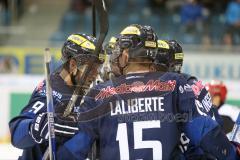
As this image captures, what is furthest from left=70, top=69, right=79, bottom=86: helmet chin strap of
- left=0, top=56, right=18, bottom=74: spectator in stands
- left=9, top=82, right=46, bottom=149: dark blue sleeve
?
left=0, top=56, right=18, bottom=74: spectator in stands

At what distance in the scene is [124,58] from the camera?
2805 millimetres

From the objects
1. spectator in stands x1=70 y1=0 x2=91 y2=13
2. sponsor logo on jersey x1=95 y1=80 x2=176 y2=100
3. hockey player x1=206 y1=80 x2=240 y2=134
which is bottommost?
hockey player x1=206 y1=80 x2=240 y2=134

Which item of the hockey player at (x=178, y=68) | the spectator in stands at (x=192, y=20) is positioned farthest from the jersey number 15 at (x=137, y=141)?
the spectator in stands at (x=192, y=20)

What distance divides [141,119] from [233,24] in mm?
7171

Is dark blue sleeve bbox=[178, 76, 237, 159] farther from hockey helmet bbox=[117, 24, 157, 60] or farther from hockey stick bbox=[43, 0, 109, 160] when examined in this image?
hockey stick bbox=[43, 0, 109, 160]

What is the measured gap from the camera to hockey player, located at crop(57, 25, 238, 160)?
2.65 m

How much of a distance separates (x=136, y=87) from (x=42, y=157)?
711 millimetres

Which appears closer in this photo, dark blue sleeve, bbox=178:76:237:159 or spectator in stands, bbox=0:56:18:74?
dark blue sleeve, bbox=178:76:237:159

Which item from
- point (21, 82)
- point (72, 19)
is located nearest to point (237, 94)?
point (21, 82)

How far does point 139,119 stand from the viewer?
267 cm

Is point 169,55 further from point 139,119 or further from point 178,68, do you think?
point 139,119

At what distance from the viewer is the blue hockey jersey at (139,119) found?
264cm

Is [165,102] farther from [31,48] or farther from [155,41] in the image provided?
[31,48]

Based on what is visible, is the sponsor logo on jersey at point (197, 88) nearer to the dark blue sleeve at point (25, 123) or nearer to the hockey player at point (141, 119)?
the hockey player at point (141, 119)
